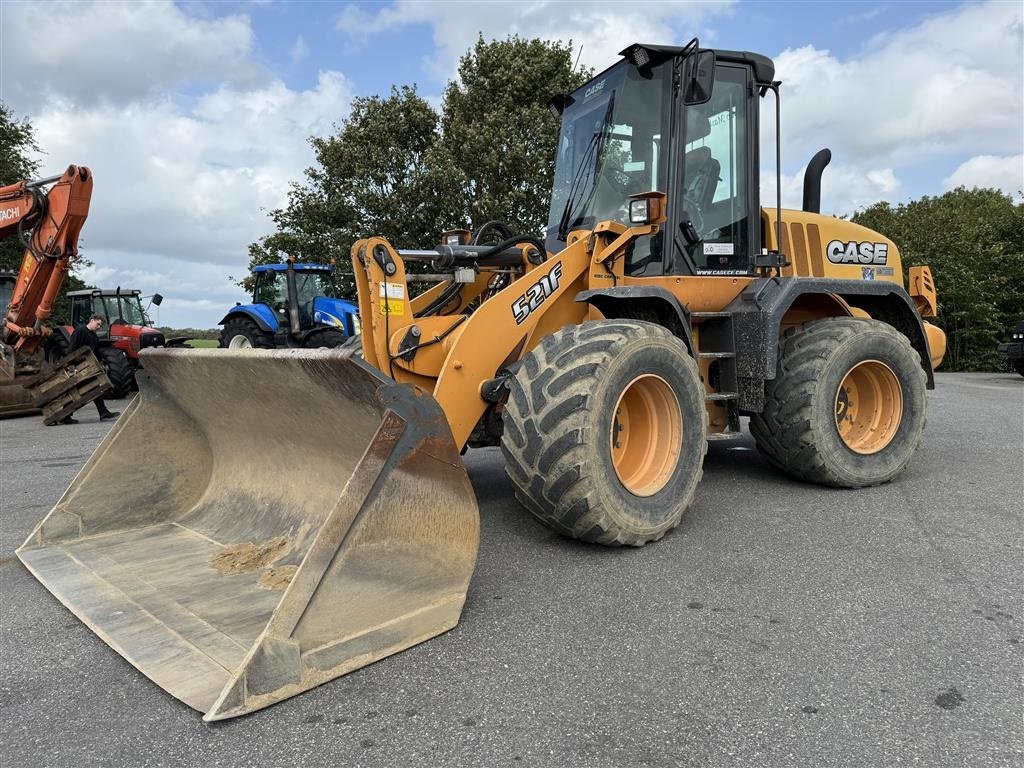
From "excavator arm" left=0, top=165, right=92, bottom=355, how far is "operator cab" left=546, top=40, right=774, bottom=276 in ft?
26.2

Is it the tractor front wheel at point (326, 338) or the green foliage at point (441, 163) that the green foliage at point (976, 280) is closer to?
the green foliage at point (441, 163)

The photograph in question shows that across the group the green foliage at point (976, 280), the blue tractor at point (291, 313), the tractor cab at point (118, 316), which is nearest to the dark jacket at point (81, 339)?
the blue tractor at point (291, 313)

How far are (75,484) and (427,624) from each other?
2456mm

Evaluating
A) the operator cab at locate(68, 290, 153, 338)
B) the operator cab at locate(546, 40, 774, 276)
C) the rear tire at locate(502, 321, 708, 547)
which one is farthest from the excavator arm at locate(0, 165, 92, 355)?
the rear tire at locate(502, 321, 708, 547)

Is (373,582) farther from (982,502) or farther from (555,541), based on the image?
(982,502)

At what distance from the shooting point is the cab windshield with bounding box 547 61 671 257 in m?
4.69

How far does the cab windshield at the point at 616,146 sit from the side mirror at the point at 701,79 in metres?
0.24

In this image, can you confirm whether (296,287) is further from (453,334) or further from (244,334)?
(453,334)

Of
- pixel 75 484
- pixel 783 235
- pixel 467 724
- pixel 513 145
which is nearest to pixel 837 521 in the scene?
pixel 783 235

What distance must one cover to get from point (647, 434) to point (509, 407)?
3.40 ft

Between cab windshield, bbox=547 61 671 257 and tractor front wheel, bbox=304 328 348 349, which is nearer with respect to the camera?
cab windshield, bbox=547 61 671 257

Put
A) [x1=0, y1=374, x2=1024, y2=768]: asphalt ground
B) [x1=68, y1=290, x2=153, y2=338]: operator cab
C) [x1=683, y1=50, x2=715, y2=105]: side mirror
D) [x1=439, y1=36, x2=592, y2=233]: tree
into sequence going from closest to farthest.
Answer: [x1=0, y1=374, x2=1024, y2=768]: asphalt ground, [x1=683, y1=50, x2=715, y2=105]: side mirror, [x1=68, y1=290, x2=153, y2=338]: operator cab, [x1=439, y1=36, x2=592, y2=233]: tree

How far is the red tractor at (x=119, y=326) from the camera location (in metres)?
13.5

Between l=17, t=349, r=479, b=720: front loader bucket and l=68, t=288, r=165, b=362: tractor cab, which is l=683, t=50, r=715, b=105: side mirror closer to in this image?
l=17, t=349, r=479, b=720: front loader bucket
